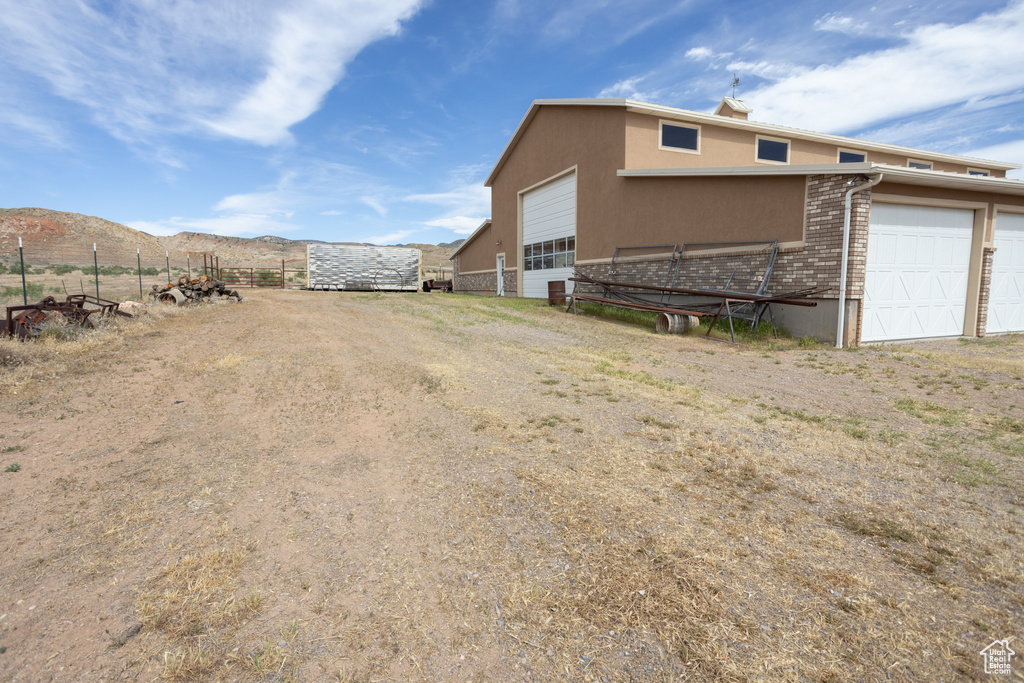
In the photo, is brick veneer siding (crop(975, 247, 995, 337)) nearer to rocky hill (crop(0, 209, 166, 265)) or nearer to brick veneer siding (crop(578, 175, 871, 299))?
brick veneer siding (crop(578, 175, 871, 299))

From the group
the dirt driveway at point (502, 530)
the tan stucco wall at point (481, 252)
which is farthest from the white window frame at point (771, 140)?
the dirt driveway at point (502, 530)

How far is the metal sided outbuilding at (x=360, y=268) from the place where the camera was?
1158 inches


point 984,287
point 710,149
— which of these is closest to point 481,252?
point 710,149

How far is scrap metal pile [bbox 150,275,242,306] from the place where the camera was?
16469 millimetres

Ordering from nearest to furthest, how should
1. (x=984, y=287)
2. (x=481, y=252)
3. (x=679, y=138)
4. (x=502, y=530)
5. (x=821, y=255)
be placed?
(x=502, y=530) → (x=821, y=255) → (x=984, y=287) → (x=679, y=138) → (x=481, y=252)

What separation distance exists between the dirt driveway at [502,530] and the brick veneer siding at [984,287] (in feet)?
23.1

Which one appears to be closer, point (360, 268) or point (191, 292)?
point (191, 292)

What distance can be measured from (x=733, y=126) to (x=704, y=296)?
840cm

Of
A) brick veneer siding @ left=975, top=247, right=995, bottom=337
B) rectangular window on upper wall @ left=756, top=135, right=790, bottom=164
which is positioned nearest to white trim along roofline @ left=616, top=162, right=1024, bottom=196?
brick veneer siding @ left=975, top=247, right=995, bottom=337

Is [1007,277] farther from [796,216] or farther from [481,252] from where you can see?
[481,252]

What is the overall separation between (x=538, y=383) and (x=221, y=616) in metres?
4.76

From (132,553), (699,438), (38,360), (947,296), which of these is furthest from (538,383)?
(947,296)

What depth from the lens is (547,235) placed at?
20625mm

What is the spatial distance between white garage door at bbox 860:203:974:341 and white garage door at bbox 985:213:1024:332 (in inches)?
41.7
